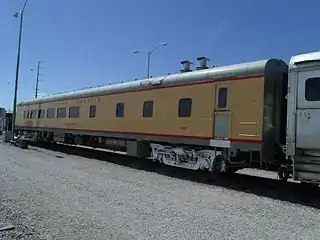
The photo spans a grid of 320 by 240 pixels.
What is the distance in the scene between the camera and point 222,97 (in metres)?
12.7

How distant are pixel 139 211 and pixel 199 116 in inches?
224

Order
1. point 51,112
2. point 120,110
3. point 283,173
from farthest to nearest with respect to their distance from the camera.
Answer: point 51,112 → point 120,110 → point 283,173

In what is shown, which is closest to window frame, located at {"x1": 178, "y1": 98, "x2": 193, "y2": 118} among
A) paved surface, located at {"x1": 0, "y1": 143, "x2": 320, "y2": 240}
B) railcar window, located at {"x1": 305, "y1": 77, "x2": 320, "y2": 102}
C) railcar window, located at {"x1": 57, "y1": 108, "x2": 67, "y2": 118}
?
paved surface, located at {"x1": 0, "y1": 143, "x2": 320, "y2": 240}

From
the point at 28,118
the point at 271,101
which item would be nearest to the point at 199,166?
the point at 271,101

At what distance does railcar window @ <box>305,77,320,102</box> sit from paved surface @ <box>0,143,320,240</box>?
2.55m

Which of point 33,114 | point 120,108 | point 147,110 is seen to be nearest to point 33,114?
point 33,114

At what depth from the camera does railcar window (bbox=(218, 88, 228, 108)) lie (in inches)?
494

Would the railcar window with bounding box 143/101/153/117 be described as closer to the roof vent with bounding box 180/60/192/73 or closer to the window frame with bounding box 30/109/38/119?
the roof vent with bounding box 180/60/192/73

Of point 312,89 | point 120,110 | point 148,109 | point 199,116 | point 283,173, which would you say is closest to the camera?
point 312,89

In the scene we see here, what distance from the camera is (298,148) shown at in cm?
1030

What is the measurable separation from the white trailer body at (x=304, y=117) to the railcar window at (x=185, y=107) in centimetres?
399

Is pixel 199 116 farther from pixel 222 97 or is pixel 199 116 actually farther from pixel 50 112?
pixel 50 112

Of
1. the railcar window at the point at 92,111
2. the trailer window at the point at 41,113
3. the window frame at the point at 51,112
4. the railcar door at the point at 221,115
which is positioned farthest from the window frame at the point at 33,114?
the railcar door at the point at 221,115

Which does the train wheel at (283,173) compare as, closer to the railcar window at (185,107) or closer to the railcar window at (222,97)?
the railcar window at (222,97)
